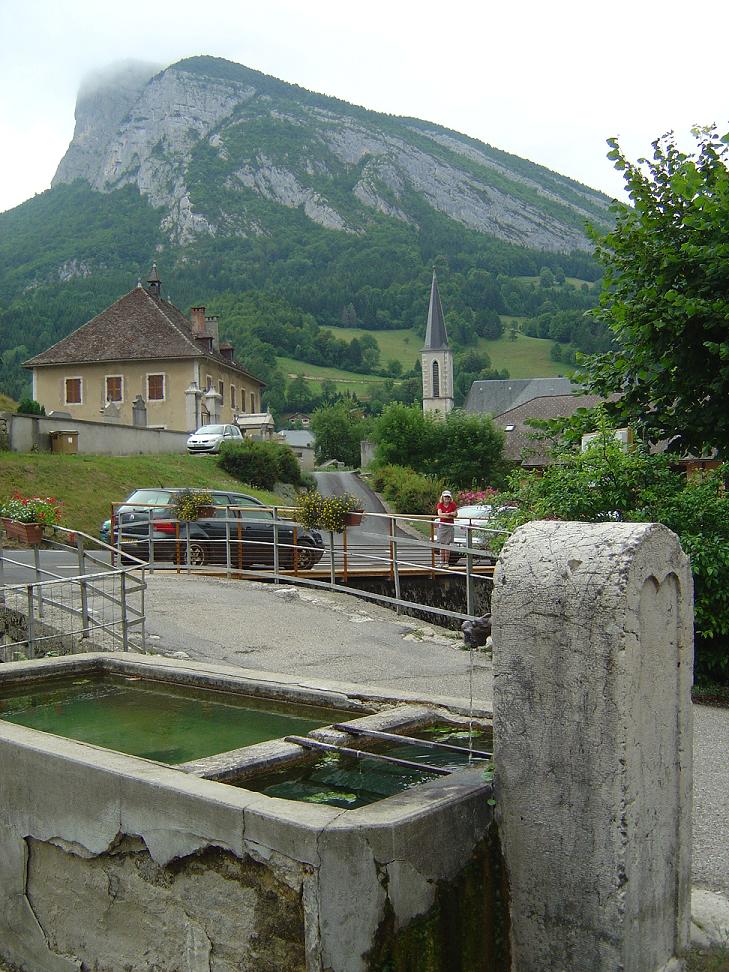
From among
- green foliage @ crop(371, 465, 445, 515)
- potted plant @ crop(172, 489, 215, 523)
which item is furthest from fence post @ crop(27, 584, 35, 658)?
green foliage @ crop(371, 465, 445, 515)

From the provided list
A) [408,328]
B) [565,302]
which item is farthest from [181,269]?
[565,302]

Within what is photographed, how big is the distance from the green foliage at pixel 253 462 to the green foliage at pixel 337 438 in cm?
3546

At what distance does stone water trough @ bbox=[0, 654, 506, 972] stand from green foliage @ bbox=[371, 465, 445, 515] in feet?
126

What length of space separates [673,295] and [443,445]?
43.1 metres

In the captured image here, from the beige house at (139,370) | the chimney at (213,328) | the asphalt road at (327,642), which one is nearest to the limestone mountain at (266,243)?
the beige house at (139,370)

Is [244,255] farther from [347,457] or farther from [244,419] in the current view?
[244,419]

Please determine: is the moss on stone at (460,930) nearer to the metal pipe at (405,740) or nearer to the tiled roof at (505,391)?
the metal pipe at (405,740)

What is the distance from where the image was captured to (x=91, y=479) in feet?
103

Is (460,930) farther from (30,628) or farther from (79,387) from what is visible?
(79,387)

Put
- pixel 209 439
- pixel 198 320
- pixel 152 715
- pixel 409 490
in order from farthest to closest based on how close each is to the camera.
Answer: pixel 198 320 < pixel 409 490 < pixel 209 439 < pixel 152 715

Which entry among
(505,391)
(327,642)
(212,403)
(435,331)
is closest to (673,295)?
(327,642)

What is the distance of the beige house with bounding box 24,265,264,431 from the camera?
54.3 m

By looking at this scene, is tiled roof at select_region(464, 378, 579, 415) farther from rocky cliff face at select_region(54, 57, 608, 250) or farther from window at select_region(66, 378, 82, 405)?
rocky cliff face at select_region(54, 57, 608, 250)

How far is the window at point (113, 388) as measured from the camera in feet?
183
